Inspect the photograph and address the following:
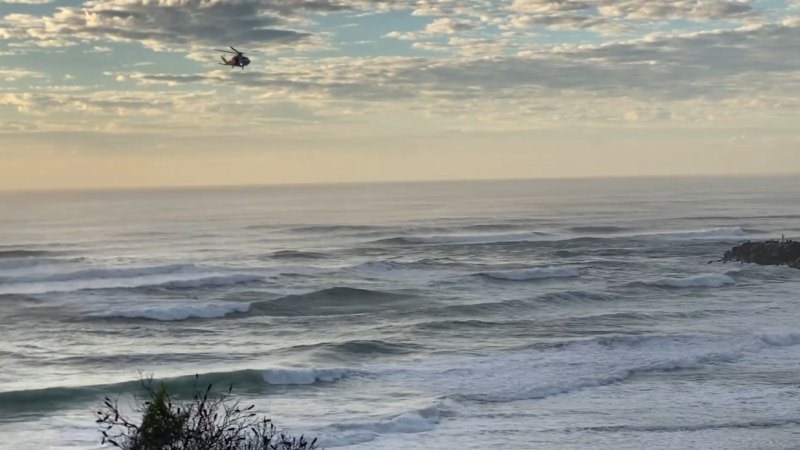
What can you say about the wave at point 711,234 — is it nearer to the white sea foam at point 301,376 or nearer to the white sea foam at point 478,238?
the white sea foam at point 478,238

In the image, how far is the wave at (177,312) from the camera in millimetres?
39594

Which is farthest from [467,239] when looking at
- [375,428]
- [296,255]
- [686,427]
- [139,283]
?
[375,428]

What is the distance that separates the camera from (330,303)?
43781 millimetres

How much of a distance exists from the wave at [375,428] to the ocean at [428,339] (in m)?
0.08

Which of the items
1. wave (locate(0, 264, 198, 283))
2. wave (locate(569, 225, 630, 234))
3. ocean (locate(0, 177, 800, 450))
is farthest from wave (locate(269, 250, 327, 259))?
wave (locate(569, 225, 630, 234))

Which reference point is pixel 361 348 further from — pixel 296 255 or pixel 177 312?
pixel 296 255

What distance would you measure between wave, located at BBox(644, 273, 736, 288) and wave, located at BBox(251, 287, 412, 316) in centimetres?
1288

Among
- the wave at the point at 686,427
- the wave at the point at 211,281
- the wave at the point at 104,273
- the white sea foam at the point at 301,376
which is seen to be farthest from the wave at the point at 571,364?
the wave at the point at 104,273

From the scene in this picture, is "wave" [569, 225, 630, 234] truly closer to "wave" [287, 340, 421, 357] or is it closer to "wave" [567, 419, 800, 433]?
"wave" [287, 340, 421, 357]

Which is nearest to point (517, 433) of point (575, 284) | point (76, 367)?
point (76, 367)

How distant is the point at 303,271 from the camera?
56.9 m

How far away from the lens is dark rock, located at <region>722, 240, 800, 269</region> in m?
52.9

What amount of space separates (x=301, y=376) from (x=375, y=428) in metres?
6.30

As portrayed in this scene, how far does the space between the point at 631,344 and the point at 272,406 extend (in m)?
12.7
